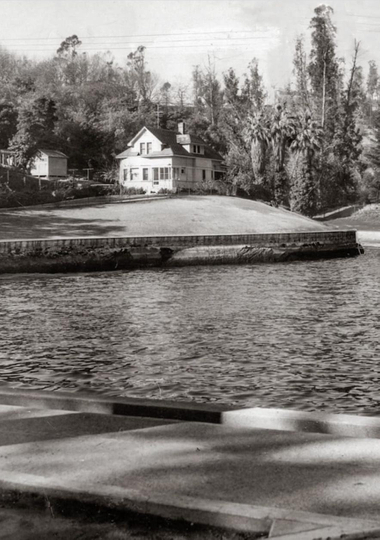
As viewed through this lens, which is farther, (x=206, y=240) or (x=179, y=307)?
(x=206, y=240)

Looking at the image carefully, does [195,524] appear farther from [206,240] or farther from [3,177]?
[3,177]

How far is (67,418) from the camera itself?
19.6ft

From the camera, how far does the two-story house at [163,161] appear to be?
80375 millimetres

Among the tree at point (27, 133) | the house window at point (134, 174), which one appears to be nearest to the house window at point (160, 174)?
the house window at point (134, 174)

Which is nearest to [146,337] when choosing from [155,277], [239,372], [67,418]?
[239,372]

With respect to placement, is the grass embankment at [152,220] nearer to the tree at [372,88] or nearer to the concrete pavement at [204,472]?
the concrete pavement at [204,472]

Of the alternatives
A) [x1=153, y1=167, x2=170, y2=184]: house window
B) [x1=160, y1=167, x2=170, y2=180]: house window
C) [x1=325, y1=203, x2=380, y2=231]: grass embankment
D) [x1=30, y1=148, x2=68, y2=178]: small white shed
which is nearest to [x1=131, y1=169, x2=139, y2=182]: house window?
[x1=153, y1=167, x2=170, y2=184]: house window

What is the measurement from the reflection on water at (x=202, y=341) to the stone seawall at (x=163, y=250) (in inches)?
165

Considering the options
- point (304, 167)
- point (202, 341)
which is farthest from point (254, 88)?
point (202, 341)

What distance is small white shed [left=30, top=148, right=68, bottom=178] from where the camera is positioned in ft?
260

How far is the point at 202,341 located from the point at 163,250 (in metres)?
18.5

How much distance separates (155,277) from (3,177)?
38.4 metres

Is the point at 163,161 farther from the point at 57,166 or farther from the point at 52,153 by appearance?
the point at 52,153

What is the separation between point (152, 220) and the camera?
3922cm
